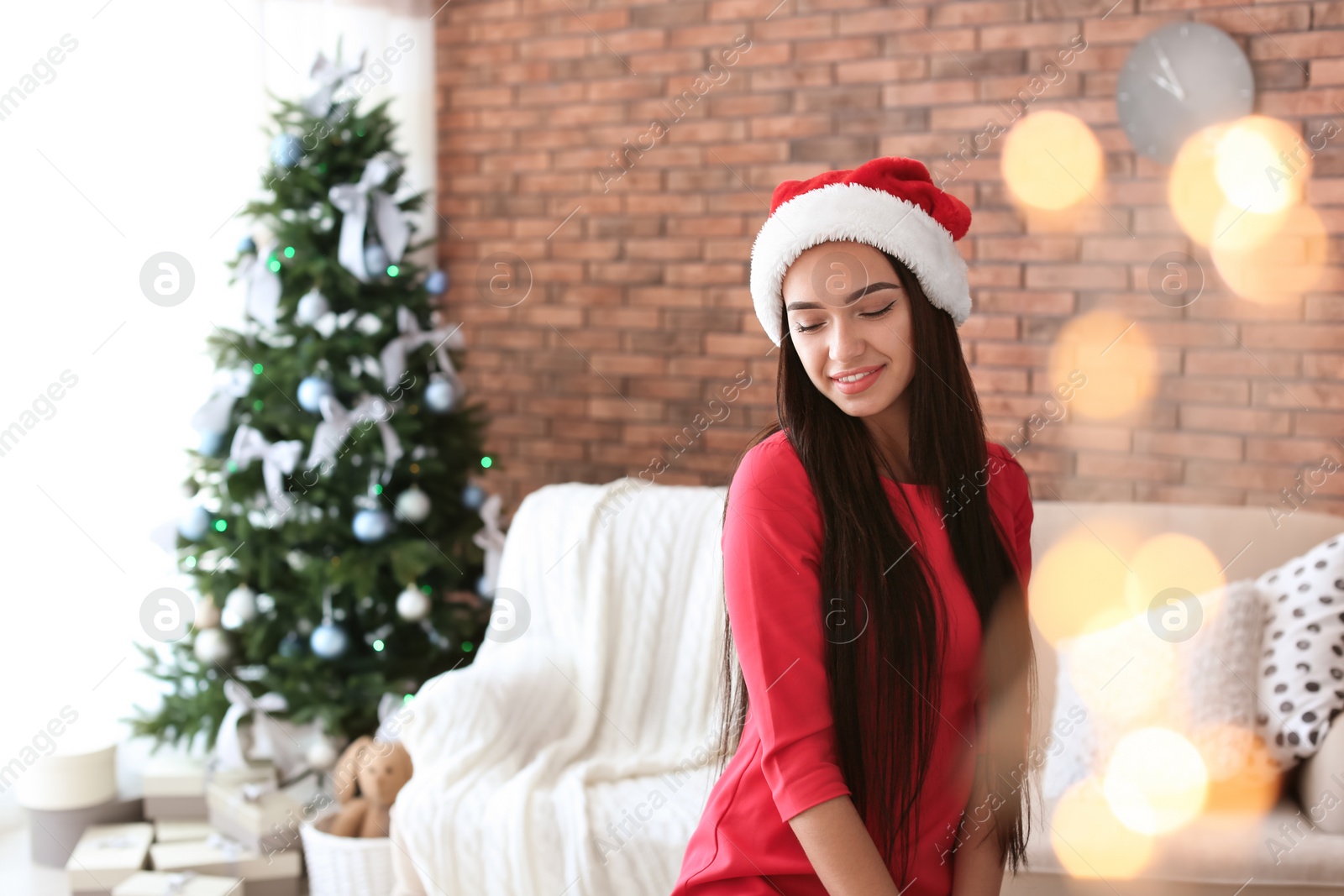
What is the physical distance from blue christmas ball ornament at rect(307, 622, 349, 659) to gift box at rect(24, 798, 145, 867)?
0.68m

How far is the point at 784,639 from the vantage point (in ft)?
3.79

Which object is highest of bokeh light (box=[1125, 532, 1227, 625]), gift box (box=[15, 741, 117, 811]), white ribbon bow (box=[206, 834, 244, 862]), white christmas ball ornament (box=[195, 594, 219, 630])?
bokeh light (box=[1125, 532, 1227, 625])

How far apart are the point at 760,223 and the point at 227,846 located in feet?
7.04

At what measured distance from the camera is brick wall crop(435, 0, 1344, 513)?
266cm

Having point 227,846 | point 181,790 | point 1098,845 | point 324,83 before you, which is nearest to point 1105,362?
point 1098,845

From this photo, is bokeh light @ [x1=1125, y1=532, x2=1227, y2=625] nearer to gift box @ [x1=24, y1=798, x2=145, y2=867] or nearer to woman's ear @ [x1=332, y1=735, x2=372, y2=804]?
woman's ear @ [x1=332, y1=735, x2=372, y2=804]

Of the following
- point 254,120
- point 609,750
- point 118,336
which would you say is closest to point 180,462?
point 118,336

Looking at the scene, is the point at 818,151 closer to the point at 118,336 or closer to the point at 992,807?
the point at 118,336

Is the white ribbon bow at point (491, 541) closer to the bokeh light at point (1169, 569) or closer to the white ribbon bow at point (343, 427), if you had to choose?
the white ribbon bow at point (343, 427)

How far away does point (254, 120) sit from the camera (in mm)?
3172

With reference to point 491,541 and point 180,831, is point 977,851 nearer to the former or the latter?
point 491,541

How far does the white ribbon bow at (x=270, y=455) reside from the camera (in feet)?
8.86

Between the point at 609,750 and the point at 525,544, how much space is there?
60 centimetres

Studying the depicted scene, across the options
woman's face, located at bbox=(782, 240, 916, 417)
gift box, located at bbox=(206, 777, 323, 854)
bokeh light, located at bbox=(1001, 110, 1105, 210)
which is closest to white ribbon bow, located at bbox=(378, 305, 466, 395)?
gift box, located at bbox=(206, 777, 323, 854)
